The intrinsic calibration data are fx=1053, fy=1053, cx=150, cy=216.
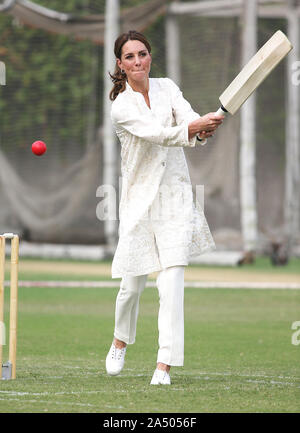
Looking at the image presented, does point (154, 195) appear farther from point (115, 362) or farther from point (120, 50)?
point (115, 362)

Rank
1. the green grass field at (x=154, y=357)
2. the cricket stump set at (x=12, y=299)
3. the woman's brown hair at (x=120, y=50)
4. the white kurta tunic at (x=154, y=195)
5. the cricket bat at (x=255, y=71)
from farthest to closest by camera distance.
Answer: the woman's brown hair at (x=120, y=50) → the white kurta tunic at (x=154, y=195) → the cricket stump set at (x=12, y=299) → the cricket bat at (x=255, y=71) → the green grass field at (x=154, y=357)

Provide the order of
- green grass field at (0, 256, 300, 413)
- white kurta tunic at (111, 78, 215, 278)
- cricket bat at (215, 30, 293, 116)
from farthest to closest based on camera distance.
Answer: white kurta tunic at (111, 78, 215, 278) < cricket bat at (215, 30, 293, 116) < green grass field at (0, 256, 300, 413)

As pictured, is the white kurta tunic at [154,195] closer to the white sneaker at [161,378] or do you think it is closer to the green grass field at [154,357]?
the white sneaker at [161,378]

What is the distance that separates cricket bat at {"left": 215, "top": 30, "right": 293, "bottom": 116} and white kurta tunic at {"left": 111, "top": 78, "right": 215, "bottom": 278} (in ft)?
1.24

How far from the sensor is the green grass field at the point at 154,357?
566 cm

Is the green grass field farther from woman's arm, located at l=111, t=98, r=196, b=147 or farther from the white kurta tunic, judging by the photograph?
woman's arm, located at l=111, t=98, r=196, b=147

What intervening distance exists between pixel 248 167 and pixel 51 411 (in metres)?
15.6

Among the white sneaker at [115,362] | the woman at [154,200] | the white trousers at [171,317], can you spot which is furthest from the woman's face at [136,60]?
the white sneaker at [115,362]

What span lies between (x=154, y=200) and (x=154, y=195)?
4 centimetres

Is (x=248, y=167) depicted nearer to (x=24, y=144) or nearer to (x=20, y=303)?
(x=24, y=144)

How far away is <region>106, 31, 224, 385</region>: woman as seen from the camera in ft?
21.1

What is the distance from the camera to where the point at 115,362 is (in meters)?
6.71

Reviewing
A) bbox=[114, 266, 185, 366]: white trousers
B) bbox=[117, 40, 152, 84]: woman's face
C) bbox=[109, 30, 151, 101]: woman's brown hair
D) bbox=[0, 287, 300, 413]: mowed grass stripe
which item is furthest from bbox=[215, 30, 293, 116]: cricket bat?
bbox=[0, 287, 300, 413]: mowed grass stripe
